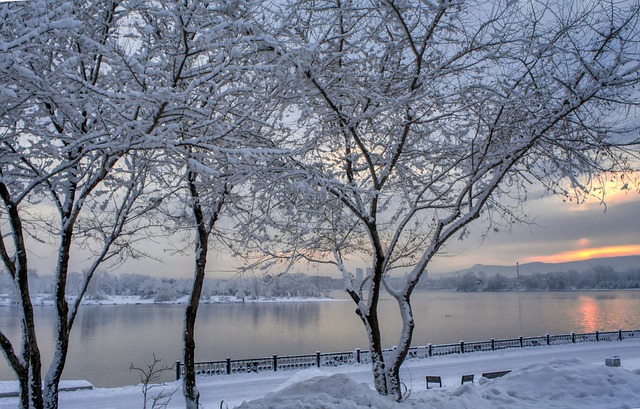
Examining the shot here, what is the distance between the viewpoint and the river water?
1005cm

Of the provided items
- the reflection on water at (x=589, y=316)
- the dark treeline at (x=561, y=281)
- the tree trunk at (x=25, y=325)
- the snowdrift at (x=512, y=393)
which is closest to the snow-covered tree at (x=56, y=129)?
the tree trunk at (x=25, y=325)

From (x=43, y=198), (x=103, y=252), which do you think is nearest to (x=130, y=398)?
(x=103, y=252)

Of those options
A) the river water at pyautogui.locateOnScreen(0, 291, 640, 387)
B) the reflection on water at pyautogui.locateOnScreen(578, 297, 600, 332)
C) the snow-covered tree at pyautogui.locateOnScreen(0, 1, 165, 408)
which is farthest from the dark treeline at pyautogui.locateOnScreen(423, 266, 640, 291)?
the snow-covered tree at pyautogui.locateOnScreen(0, 1, 165, 408)

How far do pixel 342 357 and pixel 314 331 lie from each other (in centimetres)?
1389

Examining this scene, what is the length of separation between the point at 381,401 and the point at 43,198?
4.11m

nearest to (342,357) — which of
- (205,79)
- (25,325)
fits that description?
(25,325)

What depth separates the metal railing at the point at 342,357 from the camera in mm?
11916

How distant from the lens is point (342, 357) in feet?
44.1

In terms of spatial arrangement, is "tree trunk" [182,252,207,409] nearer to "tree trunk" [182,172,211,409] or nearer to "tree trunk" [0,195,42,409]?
"tree trunk" [182,172,211,409]

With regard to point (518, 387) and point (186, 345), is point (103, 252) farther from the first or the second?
point (518, 387)

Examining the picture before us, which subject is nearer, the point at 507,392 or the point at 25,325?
the point at 25,325

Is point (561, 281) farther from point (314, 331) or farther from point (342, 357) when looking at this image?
point (314, 331)

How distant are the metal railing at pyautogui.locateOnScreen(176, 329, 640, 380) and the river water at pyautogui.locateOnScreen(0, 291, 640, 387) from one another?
2.05 feet

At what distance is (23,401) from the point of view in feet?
15.2
